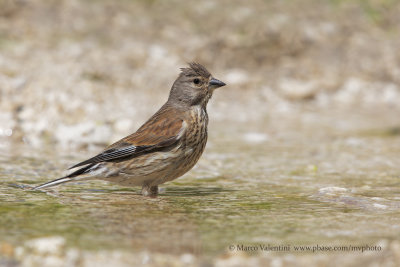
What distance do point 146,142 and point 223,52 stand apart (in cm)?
492

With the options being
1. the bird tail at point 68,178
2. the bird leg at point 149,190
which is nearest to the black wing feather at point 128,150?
the bird tail at point 68,178

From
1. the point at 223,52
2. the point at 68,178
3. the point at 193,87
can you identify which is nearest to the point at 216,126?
the point at 223,52

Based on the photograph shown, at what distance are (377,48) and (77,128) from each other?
16.9 ft

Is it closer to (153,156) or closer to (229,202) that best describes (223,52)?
(153,156)

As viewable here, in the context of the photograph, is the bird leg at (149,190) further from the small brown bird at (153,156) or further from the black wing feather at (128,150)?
the black wing feather at (128,150)

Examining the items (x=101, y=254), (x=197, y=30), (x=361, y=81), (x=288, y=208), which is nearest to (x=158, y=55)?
(x=197, y=30)

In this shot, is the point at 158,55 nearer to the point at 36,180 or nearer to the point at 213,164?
the point at 213,164

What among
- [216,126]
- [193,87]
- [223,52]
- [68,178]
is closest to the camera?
[68,178]

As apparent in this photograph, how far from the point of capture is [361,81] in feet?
30.7

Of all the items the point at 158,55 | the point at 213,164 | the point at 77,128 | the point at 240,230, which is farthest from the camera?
the point at 158,55

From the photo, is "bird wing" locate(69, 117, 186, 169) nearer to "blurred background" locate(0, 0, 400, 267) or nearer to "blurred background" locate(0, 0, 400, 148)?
"blurred background" locate(0, 0, 400, 267)

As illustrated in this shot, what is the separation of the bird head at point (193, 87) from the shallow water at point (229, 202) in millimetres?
600

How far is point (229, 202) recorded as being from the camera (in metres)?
4.16

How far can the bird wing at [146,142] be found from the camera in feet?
15.0
